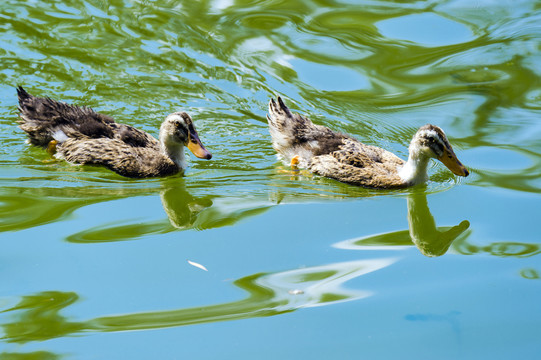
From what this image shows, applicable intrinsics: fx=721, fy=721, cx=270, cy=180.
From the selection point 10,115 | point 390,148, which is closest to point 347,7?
point 390,148

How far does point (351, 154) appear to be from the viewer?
8320mm

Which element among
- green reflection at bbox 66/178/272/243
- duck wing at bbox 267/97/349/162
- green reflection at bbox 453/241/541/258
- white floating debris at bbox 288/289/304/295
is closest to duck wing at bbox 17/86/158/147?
green reflection at bbox 66/178/272/243

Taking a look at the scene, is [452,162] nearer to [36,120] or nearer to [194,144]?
[194,144]

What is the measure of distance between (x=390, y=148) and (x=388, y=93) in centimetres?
143

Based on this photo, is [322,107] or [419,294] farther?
[322,107]

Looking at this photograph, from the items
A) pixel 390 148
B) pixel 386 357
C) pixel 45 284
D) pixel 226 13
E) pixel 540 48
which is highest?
pixel 226 13

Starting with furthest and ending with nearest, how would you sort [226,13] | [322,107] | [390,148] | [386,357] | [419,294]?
[226,13] < [322,107] < [390,148] < [419,294] < [386,357]

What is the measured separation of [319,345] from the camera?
4762 mm

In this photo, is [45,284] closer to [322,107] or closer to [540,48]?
[322,107]

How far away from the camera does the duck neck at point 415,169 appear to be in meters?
7.84

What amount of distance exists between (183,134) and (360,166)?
2049 millimetres

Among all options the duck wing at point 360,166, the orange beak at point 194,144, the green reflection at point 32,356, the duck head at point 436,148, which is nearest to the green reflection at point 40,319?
the green reflection at point 32,356

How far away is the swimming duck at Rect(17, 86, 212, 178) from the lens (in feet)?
26.9

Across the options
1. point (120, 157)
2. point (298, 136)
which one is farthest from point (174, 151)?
point (298, 136)
